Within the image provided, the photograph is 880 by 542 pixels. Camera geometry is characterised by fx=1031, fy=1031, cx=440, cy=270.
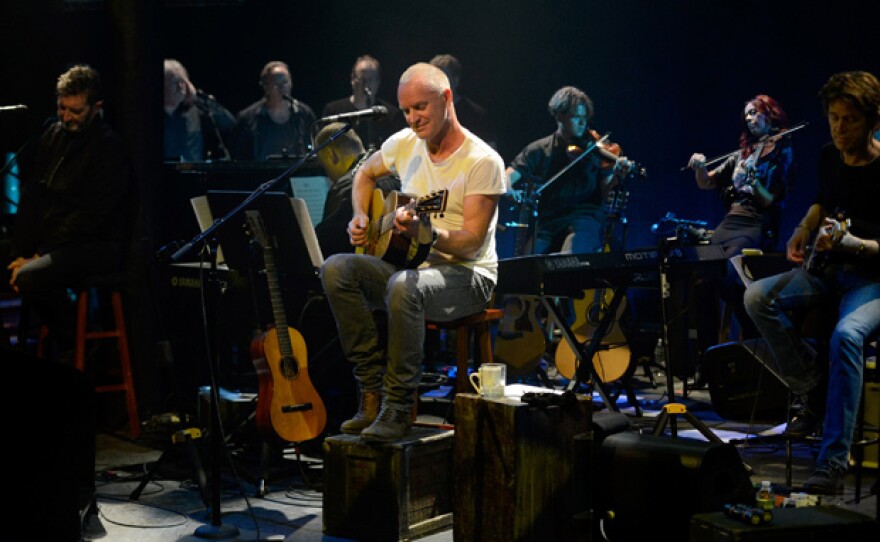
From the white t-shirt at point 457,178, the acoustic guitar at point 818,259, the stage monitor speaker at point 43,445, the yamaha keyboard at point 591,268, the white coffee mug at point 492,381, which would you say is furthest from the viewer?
the yamaha keyboard at point 591,268

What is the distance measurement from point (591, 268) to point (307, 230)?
57.6 inches

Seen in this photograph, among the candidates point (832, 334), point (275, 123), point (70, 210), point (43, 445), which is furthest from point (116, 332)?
point (832, 334)

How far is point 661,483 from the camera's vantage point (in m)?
3.38

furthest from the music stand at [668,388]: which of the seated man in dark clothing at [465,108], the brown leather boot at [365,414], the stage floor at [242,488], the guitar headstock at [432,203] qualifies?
the seated man in dark clothing at [465,108]

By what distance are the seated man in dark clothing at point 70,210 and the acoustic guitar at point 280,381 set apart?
1.48m

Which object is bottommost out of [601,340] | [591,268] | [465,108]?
[601,340]

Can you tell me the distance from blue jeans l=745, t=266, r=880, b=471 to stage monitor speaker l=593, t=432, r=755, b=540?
0.93 m

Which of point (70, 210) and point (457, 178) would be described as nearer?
point (457, 178)

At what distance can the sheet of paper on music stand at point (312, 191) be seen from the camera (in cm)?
633

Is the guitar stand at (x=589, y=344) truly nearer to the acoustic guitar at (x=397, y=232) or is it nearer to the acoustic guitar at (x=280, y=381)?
the acoustic guitar at (x=397, y=232)

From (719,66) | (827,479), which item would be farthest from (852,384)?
(719,66)

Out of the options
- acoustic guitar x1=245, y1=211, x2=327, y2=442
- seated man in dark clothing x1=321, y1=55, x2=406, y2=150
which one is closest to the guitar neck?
acoustic guitar x1=245, y1=211, x2=327, y2=442

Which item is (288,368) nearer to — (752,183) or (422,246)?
(422,246)

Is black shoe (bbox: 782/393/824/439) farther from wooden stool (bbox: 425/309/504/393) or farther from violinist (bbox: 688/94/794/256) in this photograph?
violinist (bbox: 688/94/794/256)
